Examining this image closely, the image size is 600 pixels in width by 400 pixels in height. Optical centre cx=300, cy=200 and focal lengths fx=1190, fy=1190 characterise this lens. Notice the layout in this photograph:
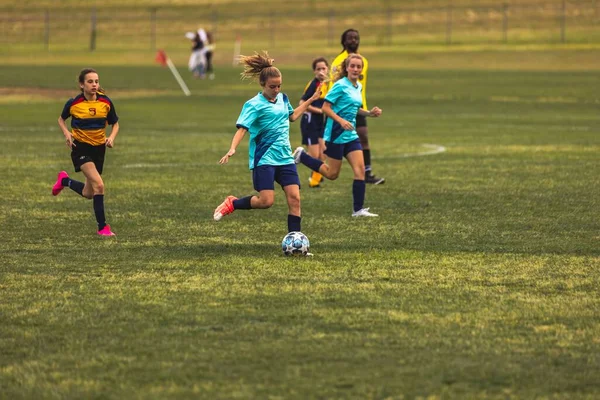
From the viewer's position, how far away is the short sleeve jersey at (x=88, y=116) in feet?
40.1

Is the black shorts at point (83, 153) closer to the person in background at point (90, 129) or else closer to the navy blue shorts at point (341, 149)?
the person in background at point (90, 129)

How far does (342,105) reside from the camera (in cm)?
1398

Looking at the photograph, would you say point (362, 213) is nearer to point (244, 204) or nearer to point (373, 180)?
point (244, 204)

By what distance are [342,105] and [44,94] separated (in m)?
24.5

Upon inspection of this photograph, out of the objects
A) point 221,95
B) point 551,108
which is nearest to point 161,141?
point 551,108

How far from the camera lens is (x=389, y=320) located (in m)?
8.02

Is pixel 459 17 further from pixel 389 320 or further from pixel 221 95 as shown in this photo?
pixel 389 320

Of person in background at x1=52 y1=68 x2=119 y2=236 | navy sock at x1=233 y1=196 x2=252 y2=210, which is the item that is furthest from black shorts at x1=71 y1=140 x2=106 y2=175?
navy sock at x1=233 y1=196 x2=252 y2=210

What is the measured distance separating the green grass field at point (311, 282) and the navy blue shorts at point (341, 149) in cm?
68

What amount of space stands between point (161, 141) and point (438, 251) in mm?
13358

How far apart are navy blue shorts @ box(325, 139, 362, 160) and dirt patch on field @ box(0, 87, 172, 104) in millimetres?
22161

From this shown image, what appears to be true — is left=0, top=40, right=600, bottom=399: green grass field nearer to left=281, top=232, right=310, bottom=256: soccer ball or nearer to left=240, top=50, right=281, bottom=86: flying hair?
left=281, top=232, right=310, bottom=256: soccer ball

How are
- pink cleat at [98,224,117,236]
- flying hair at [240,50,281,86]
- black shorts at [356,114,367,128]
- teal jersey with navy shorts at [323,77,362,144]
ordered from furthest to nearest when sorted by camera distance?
black shorts at [356,114,367,128], teal jersey with navy shorts at [323,77,362,144], pink cleat at [98,224,117,236], flying hair at [240,50,281,86]

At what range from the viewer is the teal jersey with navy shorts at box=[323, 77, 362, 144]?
1391 centimetres
